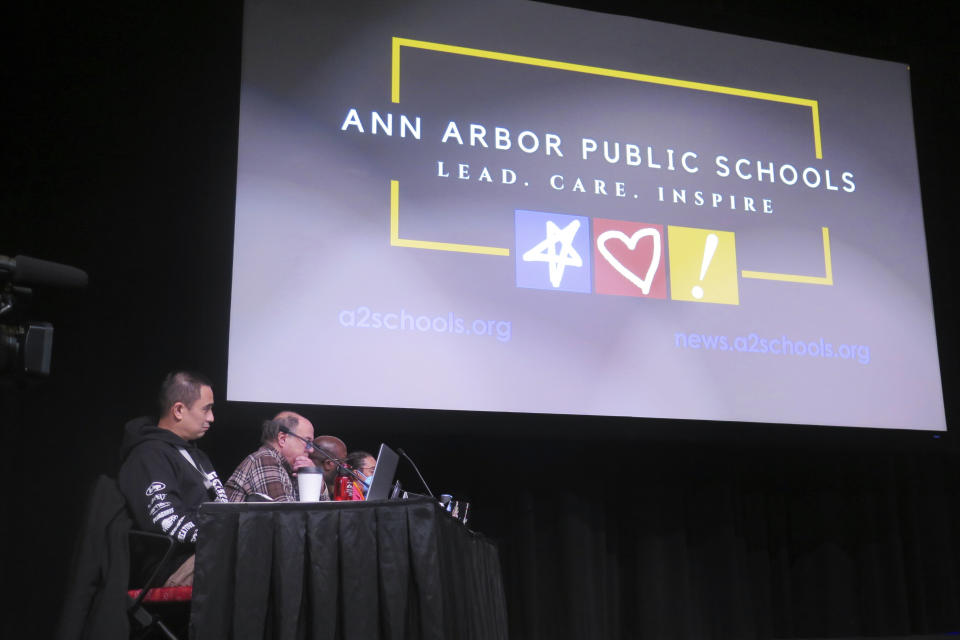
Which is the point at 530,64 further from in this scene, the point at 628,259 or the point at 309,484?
Result: the point at 309,484

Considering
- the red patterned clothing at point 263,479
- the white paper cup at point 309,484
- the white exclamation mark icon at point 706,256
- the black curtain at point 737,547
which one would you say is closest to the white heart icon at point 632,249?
the white exclamation mark icon at point 706,256

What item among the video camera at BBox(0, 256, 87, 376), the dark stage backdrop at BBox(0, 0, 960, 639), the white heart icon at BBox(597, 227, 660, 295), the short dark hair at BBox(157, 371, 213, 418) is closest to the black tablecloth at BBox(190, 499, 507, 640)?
the video camera at BBox(0, 256, 87, 376)

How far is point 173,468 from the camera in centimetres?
279

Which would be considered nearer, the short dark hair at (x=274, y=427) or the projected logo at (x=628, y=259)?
the short dark hair at (x=274, y=427)

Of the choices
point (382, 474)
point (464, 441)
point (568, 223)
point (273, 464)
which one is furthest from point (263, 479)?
point (568, 223)

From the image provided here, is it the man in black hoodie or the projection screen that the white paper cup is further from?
the projection screen

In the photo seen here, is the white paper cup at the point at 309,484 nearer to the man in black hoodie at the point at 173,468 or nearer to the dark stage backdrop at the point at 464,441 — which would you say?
the man in black hoodie at the point at 173,468

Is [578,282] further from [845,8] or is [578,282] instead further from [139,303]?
[845,8]

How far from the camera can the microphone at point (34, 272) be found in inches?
64.1

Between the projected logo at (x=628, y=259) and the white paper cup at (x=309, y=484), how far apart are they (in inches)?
71.6

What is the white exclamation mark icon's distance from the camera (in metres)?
4.08

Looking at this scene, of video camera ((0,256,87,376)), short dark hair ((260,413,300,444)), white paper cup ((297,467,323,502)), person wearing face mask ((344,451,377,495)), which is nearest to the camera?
video camera ((0,256,87,376))

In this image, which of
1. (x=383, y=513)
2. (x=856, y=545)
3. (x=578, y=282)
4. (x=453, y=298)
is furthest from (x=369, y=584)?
(x=856, y=545)

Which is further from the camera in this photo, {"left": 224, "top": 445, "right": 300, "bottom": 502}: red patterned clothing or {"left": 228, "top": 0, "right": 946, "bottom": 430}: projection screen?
{"left": 228, "top": 0, "right": 946, "bottom": 430}: projection screen
